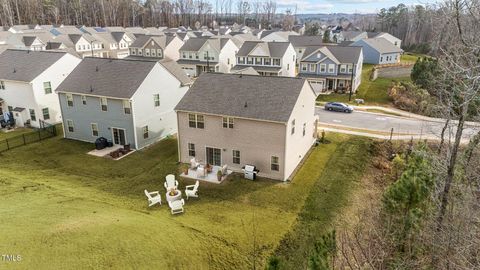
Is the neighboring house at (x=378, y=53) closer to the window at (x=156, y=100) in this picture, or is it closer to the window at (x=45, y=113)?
the window at (x=156, y=100)

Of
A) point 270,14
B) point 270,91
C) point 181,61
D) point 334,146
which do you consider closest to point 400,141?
point 334,146

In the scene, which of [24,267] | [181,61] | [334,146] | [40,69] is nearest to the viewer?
[24,267]

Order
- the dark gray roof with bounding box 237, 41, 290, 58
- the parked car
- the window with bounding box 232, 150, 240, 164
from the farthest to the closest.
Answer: the dark gray roof with bounding box 237, 41, 290, 58
the parked car
the window with bounding box 232, 150, 240, 164

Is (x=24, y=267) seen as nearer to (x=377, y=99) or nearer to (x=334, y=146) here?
(x=334, y=146)

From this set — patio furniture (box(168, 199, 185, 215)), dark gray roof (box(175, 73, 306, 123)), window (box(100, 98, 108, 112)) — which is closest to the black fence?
window (box(100, 98, 108, 112))

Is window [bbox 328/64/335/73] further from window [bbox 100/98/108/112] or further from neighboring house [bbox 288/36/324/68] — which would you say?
window [bbox 100/98/108/112]

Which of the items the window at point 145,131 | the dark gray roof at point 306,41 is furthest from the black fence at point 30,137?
the dark gray roof at point 306,41
